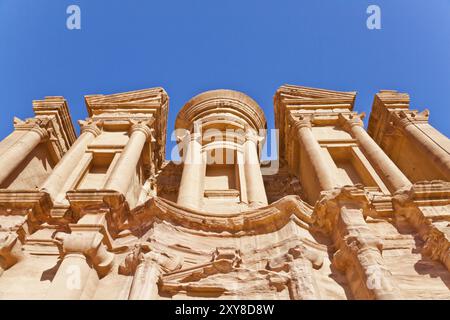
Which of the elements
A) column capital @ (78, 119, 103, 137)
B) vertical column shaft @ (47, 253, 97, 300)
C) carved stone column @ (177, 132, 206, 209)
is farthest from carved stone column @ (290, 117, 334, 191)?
column capital @ (78, 119, 103, 137)

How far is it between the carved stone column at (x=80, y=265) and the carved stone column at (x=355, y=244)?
526 centimetres

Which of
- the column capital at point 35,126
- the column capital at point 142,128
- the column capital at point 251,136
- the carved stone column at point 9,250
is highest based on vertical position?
the column capital at point 251,136

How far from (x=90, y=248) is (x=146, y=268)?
134 cm

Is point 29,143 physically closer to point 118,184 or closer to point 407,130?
point 118,184

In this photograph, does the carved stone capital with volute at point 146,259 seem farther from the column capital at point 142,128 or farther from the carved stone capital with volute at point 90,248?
the column capital at point 142,128

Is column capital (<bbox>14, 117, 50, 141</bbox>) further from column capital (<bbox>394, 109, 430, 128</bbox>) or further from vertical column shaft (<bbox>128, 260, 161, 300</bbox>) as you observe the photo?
column capital (<bbox>394, 109, 430, 128</bbox>)

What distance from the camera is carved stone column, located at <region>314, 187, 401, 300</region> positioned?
7289 millimetres

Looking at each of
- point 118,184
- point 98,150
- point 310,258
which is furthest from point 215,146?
point 310,258

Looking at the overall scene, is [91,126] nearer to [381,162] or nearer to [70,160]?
[70,160]

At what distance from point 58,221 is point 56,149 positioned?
324 inches

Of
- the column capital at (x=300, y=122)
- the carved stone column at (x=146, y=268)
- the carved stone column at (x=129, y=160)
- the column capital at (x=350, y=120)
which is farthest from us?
the column capital at (x=350, y=120)

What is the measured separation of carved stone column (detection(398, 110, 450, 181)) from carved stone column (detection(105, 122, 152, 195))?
10.8 m

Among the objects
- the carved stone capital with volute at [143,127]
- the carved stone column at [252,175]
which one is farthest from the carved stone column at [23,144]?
the carved stone column at [252,175]

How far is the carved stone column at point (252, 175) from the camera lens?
A: 14.3 meters
